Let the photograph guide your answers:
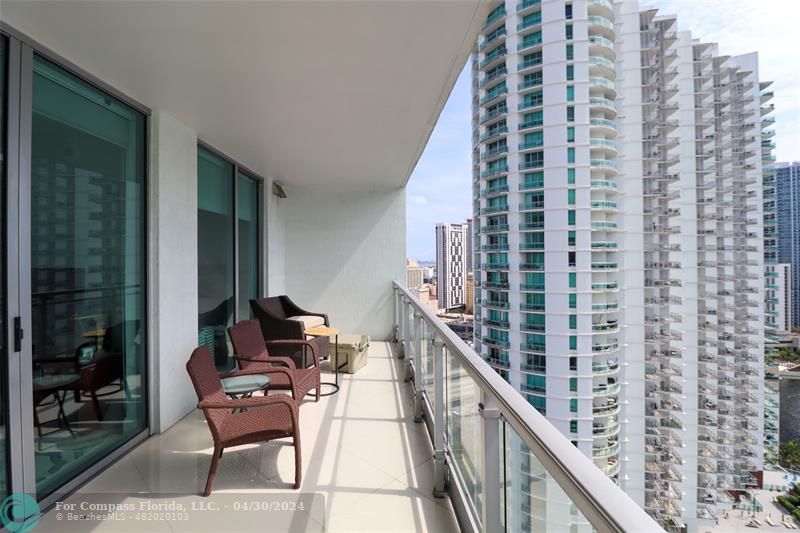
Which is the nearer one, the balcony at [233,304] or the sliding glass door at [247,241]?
the balcony at [233,304]

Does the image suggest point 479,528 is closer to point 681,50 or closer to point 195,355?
point 195,355

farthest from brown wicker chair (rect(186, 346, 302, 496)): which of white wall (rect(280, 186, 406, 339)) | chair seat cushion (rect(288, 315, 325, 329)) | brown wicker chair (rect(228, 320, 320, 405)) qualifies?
white wall (rect(280, 186, 406, 339))

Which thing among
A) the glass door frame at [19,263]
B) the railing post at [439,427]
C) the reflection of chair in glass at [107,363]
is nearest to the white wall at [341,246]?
the reflection of chair in glass at [107,363]

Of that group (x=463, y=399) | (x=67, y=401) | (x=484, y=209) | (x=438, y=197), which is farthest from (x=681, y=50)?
(x=438, y=197)

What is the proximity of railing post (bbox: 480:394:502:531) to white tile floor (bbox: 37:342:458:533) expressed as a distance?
0.78 metres

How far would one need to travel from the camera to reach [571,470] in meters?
0.69

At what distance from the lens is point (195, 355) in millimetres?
2482

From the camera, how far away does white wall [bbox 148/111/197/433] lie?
3197 mm

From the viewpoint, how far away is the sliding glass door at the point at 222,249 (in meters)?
4.27

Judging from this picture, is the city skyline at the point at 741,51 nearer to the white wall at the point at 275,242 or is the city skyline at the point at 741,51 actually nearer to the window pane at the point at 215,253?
the white wall at the point at 275,242

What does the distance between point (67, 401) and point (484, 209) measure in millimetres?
8627

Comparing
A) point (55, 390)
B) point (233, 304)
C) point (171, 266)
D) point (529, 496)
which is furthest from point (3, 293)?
point (233, 304)

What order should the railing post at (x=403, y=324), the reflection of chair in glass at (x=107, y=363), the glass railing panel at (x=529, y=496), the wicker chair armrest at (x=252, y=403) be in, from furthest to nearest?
the railing post at (x=403, y=324) < the reflection of chair in glass at (x=107, y=363) < the wicker chair armrest at (x=252, y=403) < the glass railing panel at (x=529, y=496)

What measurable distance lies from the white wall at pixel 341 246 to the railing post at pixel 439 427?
4.67 meters
